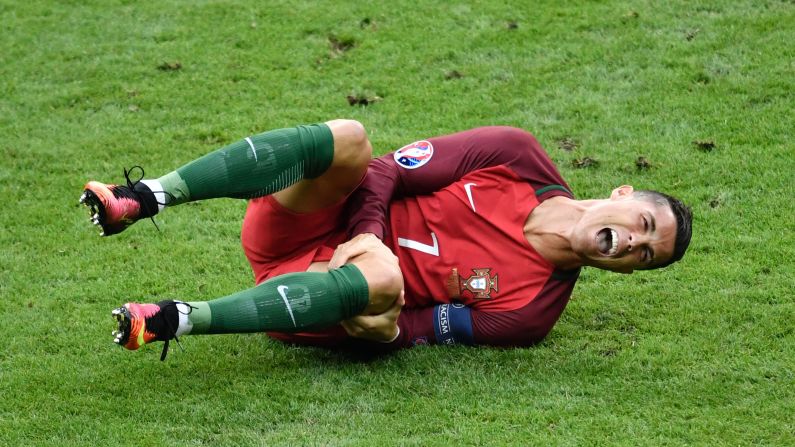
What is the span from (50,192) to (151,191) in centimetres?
270

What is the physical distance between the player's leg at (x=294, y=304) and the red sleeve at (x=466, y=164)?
1.96ft

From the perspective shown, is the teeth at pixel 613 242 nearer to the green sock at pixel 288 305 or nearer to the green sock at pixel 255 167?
the green sock at pixel 288 305

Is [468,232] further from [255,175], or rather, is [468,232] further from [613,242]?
[255,175]

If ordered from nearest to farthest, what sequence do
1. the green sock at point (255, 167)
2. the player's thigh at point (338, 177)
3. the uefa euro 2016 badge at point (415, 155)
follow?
1. the green sock at point (255, 167)
2. the player's thigh at point (338, 177)
3. the uefa euro 2016 badge at point (415, 155)

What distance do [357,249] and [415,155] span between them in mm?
732

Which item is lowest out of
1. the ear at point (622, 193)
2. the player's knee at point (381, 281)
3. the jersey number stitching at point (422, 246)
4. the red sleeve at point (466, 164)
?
the jersey number stitching at point (422, 246)

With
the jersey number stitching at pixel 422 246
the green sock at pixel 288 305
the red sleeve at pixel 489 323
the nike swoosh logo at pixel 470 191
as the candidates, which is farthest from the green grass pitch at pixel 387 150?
the nike swoosh logo at pixel 470 191

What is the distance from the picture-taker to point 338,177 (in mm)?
4676

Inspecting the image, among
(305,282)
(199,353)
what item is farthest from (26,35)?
(305,282)

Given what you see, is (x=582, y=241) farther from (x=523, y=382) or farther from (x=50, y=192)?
(x=50, y=192)

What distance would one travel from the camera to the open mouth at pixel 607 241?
4648 mm

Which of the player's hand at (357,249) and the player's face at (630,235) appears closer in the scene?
the player's hand at (357,249)

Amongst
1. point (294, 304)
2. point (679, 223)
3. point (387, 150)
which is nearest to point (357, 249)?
point (294, 304)

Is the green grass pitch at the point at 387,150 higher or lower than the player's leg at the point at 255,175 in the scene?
lower
